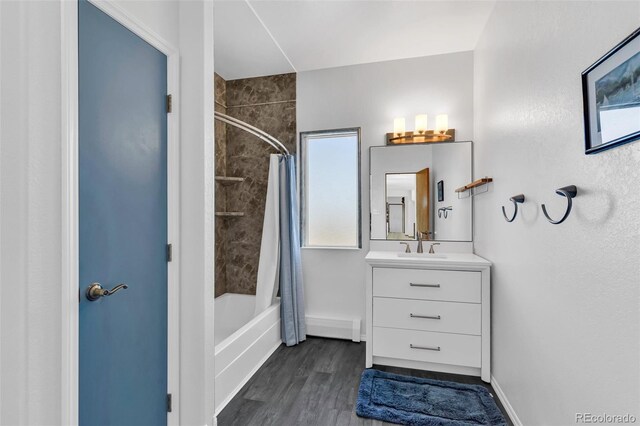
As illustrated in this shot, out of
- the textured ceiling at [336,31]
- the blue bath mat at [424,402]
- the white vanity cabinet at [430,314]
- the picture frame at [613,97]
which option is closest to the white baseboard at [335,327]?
the white vanity cabinet at [430,314]

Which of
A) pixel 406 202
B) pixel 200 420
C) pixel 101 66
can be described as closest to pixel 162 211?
pixel 101 66

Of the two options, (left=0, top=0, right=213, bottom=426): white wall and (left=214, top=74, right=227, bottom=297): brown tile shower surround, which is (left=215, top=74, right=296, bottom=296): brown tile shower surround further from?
(left=0, top=0, right=213, bottom=426): white wall

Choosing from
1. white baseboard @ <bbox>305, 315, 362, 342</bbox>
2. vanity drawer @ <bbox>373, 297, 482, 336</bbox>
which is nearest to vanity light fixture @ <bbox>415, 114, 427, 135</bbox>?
vanity drawer @ <bbox>373, 297, 482, 336</bbox>

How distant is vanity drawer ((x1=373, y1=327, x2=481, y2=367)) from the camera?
225 centimetres

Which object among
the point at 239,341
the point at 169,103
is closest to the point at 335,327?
the point at 239,341

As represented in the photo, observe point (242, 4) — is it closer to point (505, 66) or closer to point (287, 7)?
point (287, 7)

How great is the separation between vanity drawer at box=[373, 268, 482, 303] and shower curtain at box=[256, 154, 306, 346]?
32.6 inches

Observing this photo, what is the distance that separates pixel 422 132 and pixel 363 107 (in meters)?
0.62

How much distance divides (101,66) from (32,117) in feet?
1.26

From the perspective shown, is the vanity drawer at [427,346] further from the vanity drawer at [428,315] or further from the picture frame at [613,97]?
the picture frame at [613,97]

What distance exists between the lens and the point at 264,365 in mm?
2422

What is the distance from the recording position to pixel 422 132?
109 inches

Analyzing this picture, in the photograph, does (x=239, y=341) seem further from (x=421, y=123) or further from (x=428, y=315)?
(x=421, y=123)

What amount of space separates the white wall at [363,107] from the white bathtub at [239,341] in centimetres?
57
